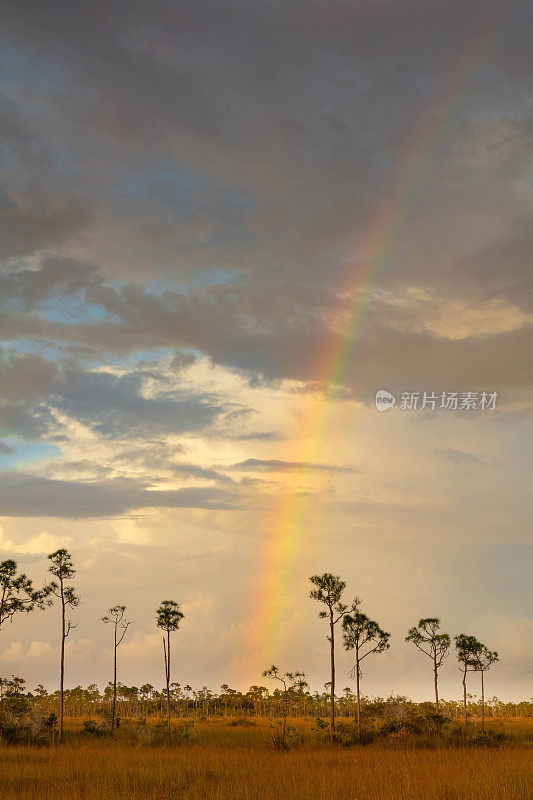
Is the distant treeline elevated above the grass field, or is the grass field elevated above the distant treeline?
the grass field

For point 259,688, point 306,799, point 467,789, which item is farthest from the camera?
point 259,688

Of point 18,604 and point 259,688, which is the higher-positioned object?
point 18,604

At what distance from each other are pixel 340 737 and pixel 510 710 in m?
129

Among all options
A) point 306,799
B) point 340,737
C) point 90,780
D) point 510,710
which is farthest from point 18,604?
point 510,710

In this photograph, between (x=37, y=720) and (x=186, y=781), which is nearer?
(x=186, y=781)

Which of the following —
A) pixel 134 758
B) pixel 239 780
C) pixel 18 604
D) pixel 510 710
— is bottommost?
pixel 510 710

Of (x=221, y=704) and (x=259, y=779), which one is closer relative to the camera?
(x=259, y=779)

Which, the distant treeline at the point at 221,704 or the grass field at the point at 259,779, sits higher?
the grass field at the point at 259,779

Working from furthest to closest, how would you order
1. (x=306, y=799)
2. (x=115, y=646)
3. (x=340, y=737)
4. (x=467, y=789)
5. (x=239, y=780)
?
(x=115, y=646), (x=340, y=737), (x=239, y=780), (x=467, y=789), (x=306, y=799)

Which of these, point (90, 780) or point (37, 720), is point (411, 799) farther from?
point (37, 720)

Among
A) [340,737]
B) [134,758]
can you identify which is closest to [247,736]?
[340,737]

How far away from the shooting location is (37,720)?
44781mm

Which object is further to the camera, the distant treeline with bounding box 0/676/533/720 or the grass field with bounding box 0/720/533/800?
the distant treeline with bounding box 0/676/533/720

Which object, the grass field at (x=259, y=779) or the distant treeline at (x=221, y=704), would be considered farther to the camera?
the distant treeline at (x=221, y=704)
